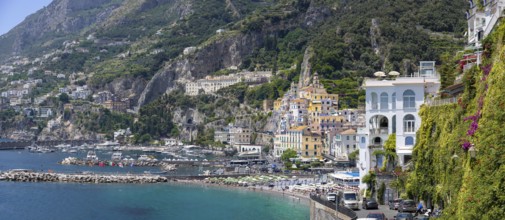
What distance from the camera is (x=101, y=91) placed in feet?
616

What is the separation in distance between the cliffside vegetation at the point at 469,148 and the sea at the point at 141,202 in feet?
68.1

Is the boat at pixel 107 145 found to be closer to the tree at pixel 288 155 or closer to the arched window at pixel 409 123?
the tree at pixel 288 155

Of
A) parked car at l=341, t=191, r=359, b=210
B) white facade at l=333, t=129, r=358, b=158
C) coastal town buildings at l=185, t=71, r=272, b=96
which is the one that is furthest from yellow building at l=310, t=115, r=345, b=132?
parked car at l=341, t=191, r=359, b=210

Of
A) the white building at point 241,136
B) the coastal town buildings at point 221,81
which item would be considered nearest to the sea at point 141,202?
the white building at point 241,136

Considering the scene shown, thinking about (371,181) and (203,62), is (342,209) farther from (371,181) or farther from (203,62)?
(203,62)

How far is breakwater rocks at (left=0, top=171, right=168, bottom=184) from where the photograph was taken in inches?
2980

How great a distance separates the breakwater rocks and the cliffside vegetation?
47173 mm

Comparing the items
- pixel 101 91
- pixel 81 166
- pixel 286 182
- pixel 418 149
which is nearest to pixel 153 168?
pixel 81 166

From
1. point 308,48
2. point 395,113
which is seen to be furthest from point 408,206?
point 308,48

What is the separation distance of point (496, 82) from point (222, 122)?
114m

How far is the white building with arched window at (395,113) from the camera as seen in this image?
3556 centimetres

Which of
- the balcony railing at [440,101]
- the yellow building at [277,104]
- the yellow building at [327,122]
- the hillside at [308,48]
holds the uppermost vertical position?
the hillside at [308,48]

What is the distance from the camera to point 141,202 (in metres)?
61.2

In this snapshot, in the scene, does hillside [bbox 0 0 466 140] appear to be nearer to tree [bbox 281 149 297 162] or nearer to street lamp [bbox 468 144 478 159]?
tree [bbox 281 149 297 162]
